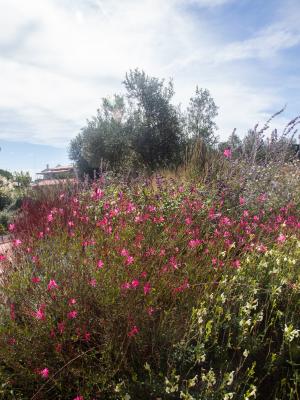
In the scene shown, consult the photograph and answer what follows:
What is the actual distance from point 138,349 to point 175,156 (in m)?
16.0

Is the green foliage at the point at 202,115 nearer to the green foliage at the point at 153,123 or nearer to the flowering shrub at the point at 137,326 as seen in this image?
the green foliage at the point at 153,123

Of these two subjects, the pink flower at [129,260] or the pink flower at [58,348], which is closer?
the pink flower at [58,348]

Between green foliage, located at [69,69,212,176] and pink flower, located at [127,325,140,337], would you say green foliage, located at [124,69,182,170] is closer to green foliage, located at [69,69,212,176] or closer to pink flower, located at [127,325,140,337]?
green foliage, located at [69,69,212,176]

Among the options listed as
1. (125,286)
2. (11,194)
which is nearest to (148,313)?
(125,286)

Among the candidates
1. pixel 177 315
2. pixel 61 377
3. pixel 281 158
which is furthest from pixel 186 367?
pixel 281 158

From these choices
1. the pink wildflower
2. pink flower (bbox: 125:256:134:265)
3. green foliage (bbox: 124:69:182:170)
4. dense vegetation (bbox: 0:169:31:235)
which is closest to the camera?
pink flower (bbox: 125:256:134:265)

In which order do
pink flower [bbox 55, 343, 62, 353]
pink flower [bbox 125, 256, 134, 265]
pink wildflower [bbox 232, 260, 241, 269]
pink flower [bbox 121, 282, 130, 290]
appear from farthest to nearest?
pink wildflower [bbox 232, 260, 241, 269] < pink flower [bbox 125, 256, 134, 265] < pink flower [bbox 121, 282, 130, 290] < pink flower [bbox 55, 343, 62, 353]

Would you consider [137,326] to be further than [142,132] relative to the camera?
No

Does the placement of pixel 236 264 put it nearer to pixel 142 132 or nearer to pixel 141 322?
pixel 141 322

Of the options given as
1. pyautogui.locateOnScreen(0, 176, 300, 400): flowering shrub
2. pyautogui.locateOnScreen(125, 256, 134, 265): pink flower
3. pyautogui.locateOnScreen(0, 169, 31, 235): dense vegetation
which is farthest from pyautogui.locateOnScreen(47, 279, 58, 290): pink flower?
pyautogui.locateOnScreen(0, 169, 31, 235): dense vegetation

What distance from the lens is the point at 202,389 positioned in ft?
6.51

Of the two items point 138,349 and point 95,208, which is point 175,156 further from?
point 138,349

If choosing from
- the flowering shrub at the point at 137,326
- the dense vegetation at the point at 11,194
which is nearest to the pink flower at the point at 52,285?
the flowering shrub at the point at 137,326

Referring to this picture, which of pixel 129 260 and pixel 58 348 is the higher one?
pixel 129 260
